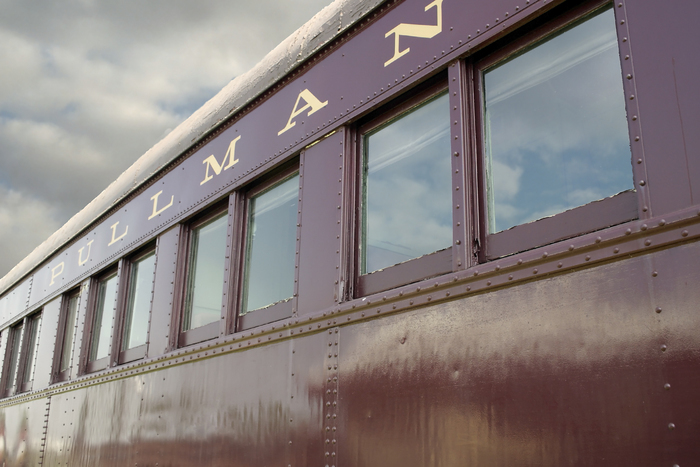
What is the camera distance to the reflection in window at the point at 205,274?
13.7 ft

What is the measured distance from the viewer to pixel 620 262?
1937 millimetres

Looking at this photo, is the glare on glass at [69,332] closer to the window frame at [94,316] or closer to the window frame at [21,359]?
the window frame at [94,316]

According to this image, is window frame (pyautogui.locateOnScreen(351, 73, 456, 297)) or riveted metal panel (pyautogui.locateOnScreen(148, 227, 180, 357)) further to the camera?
riveted metal panel (pyautogui.locateOnScreen(148, 227, 180, 357))

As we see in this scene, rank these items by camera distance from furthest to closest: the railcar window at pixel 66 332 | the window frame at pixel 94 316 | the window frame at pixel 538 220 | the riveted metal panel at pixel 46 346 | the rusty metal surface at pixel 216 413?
the riveted metal panel at pixel 46 346 → the railcar window at pixel 66 332 → the window frame at pixel 94 316 → the rusty metal surface at pixel 216 413 → the window frame at pixel 538 220

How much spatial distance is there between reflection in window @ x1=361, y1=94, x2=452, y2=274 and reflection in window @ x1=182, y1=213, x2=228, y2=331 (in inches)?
54.3

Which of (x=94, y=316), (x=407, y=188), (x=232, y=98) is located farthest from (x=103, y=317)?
(x=407, y=188)

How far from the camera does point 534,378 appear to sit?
2062mm

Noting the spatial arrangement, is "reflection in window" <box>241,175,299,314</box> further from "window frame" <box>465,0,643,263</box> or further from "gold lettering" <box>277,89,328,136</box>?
"window frame" <box>465,0,643,263</box>

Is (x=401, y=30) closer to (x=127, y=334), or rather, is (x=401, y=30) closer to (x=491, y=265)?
(x=491, y=265)

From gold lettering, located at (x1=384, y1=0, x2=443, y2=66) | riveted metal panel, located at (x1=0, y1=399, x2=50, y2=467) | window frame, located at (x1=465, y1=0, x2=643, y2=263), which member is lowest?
riveted metal panel, located at (x1=0, y1=399, x2=50, y2=467)

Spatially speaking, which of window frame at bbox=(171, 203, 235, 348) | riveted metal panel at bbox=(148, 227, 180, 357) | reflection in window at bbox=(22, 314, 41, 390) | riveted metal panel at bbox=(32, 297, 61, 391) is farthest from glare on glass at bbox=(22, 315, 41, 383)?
window frame at bbox=(171, 203, 235, 348)

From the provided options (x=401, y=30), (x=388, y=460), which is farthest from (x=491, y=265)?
(x=401, y=30)

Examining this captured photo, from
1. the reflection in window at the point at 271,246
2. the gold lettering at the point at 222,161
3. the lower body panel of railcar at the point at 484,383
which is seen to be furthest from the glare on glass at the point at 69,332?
the reflection in window at the point at 271,246

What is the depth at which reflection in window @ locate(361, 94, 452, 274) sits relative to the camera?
277 cm
